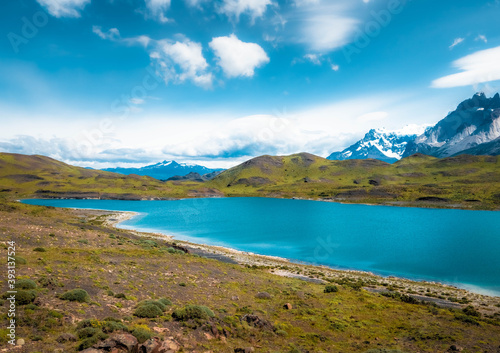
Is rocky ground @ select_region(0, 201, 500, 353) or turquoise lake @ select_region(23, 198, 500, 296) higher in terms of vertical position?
rocky ground @ select_region(0, 201, 500, 353)

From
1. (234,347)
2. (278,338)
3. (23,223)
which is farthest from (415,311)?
(23,223)

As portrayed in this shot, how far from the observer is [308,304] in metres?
30.2

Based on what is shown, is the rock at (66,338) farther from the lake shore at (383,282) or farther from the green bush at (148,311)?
the lake shore at (383,282)

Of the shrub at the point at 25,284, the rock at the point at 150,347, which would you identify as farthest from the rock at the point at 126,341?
the shrub at the point at 25,284

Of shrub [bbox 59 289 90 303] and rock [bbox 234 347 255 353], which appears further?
shrub [bbox 59 289 90 303]

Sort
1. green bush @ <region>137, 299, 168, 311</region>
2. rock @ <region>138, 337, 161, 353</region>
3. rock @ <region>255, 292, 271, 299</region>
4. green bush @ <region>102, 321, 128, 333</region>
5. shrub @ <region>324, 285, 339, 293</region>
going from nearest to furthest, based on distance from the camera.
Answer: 1. rock @ <region>138, 337, 161, 353</region>
2. green bush @ <region>102, 321, 128, 333</region>
3. green bush @ <region>137, 299, 168, 311</region>
4. rock @ <region>255, 292, 271, 299</region>
5. shrub @ <region>324, 285, 339, 293</region>

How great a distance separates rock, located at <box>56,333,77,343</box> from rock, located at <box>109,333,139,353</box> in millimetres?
2388

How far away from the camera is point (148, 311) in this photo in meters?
21.0

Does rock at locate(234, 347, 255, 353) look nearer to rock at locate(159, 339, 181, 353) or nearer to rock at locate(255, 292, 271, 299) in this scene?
rock at locate(159, 339, 181, 353)

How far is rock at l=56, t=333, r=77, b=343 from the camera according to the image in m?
15.0

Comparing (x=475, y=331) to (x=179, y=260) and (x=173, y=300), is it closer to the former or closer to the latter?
(x=173, y=300)

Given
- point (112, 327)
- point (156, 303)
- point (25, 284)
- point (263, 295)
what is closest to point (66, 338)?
point (112, 327)

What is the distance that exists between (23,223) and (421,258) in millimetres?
84494

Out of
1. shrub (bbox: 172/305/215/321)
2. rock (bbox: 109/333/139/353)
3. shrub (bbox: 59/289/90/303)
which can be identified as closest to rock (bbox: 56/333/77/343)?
rock (bbox: 109/333/139/353)
